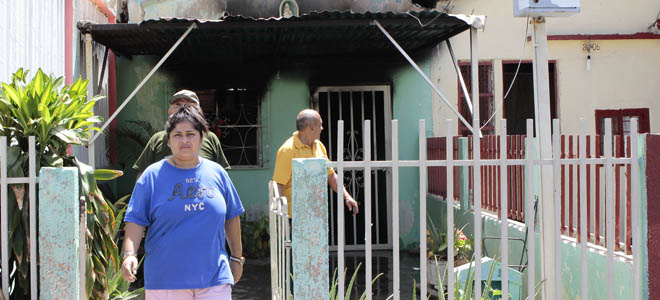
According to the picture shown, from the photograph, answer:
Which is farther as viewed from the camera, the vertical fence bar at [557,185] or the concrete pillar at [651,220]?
the concrete pillar at [651,220]

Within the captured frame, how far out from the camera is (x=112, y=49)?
8133 millimetres

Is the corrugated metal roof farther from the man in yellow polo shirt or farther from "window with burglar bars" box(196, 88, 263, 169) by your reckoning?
the man in yellow polo shirt

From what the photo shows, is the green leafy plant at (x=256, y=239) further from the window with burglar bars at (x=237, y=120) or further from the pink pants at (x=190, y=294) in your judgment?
the pink pants at (x=190, y=294)

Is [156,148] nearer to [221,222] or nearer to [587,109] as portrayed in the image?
[221,222]

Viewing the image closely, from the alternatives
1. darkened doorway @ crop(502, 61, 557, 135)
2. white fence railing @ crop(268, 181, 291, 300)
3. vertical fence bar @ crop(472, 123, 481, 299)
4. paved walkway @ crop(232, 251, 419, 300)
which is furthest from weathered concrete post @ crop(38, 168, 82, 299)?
darkened doorway @ crop(502, 61, 557, 135)

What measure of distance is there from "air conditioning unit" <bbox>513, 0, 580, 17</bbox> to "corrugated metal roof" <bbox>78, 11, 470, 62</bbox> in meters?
2.06

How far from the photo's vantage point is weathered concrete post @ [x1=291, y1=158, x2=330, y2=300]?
3574 mm

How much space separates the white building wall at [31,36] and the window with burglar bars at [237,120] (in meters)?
2.60

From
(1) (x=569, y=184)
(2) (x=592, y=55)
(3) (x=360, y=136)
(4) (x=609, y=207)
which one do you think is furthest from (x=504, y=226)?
(2) (x=592, y=55)

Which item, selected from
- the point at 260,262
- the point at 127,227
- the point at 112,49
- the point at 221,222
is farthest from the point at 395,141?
the point at 112,49

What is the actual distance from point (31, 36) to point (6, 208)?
2.36 meters

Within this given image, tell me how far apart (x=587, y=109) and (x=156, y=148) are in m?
6.55

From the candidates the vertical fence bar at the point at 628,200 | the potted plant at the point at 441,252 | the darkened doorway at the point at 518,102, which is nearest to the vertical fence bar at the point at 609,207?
the vertical fence bar at the point at 628,200

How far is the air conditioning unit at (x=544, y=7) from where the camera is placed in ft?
14.9
